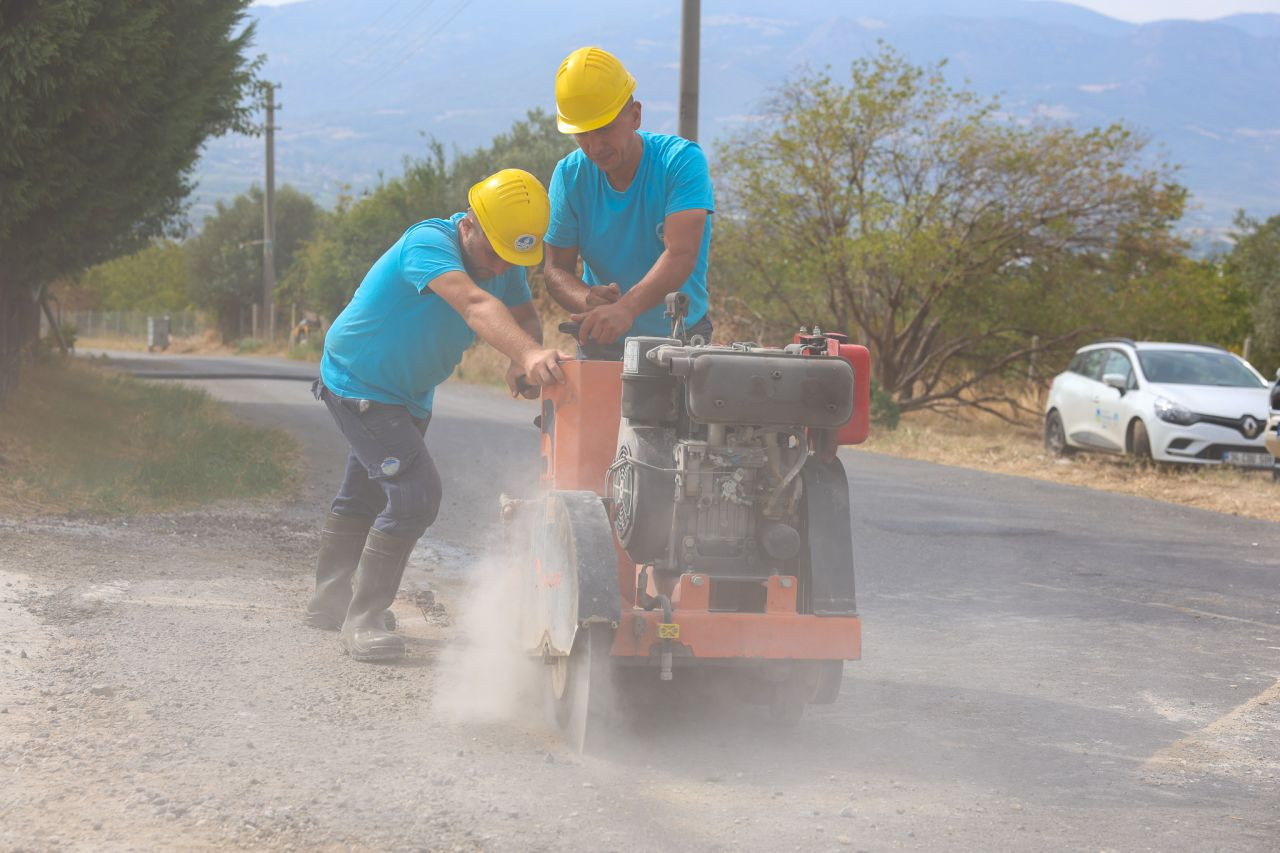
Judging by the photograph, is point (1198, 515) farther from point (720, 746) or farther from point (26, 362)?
point (26, 362)

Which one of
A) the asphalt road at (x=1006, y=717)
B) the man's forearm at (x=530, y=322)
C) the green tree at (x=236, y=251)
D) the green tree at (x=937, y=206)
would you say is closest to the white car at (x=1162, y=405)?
the asphalt road at (x=1006, y=717)

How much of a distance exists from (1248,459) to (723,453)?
11622mm

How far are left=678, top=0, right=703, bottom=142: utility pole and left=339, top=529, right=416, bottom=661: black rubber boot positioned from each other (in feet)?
33.2

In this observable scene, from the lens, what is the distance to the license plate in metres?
14.4

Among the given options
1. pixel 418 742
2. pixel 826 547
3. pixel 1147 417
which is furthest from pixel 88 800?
Result: pixel 1147 417

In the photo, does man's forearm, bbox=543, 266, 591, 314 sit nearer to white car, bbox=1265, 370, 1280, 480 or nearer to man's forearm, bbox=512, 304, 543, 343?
man's forearm, bbox=512, 304, 543, 343

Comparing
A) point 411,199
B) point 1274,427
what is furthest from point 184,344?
point 1274,427

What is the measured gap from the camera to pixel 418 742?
14.8 feet

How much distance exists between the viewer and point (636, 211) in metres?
5.44

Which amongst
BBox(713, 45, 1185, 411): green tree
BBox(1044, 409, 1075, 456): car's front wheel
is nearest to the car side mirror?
BBox(1044, 409, 1075, 456): car's front wheel

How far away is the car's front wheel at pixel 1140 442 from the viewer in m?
15.1

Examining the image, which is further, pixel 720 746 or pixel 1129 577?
pixel 1129 577

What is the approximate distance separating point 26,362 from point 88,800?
10251 millimetres

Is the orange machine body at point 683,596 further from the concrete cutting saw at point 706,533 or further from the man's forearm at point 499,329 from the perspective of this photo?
the man's forearm at point 499,329
